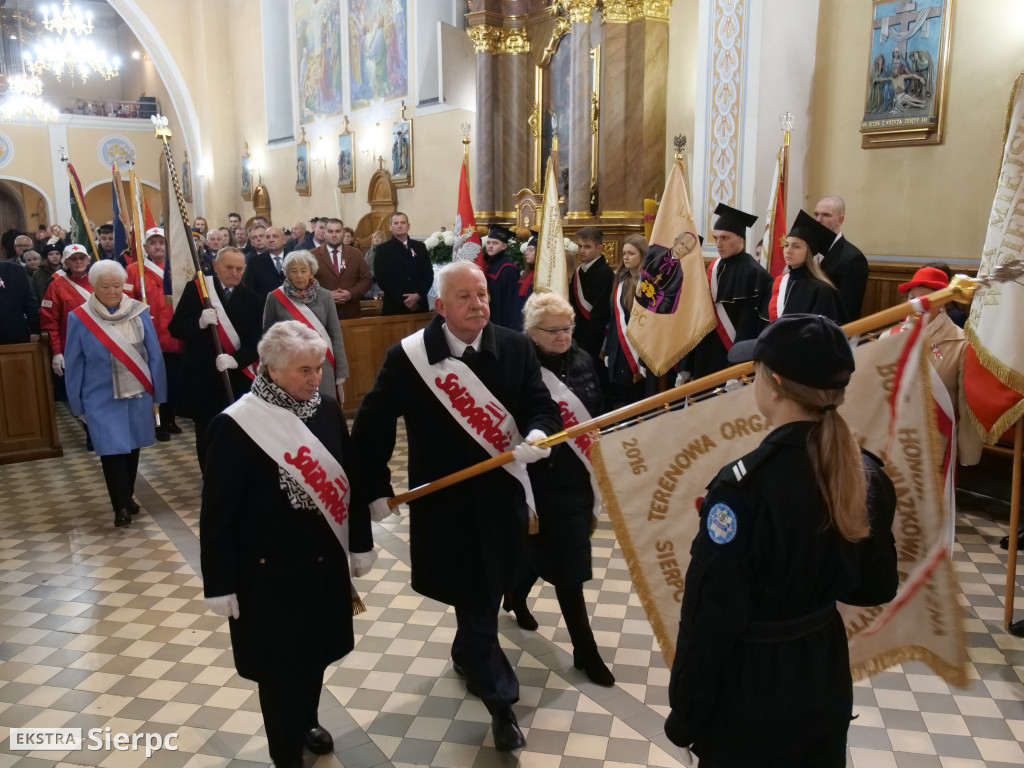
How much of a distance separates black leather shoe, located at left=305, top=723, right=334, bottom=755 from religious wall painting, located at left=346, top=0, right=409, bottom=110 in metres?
12.7

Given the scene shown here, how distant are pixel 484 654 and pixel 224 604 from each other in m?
0.95

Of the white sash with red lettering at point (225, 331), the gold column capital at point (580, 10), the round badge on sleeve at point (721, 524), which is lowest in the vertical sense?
the white sash with red lettering at point (225, 331)

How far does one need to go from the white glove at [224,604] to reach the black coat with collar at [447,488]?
0.59 metres

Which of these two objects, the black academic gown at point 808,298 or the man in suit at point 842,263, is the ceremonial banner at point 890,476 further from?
the man in suit at point 842,263

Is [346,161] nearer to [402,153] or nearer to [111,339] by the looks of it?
[402,153]

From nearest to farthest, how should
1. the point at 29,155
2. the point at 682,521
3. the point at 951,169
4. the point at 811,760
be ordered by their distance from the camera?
the point at 811,760 → the point at 682,521 → the point at 951,169 → the point at 29,155

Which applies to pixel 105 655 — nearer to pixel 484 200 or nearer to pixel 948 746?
pixel 948 746

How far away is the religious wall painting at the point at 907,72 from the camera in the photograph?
6441 millimetres

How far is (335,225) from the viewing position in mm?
8930

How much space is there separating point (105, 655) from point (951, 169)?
6.63 m

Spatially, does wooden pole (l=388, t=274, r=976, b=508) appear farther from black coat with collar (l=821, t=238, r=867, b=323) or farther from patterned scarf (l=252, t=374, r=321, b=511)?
black coat with collar (l=821, t=238, r=867, b=323)

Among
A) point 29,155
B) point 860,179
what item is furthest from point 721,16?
point 29,155

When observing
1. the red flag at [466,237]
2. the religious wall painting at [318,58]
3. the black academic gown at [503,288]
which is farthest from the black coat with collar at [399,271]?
the religious wall painting at [318,58]

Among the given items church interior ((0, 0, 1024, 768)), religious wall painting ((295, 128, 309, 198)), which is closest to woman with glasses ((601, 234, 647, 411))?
church interior ((0, 0, 1024, 768))
